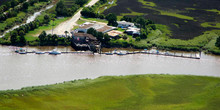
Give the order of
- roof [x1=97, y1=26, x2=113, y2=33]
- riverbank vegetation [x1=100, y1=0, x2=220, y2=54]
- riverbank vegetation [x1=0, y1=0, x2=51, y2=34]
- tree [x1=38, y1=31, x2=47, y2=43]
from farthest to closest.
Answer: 1. riverbank vegetation [x1=0, y1=0, x2=51, y2=34]
2. roof [x1=97, y1=26, x2=113, y2=33]
3. riverbank vegetation [x1=100, y1=0, x2=220, y2=54]
4. tree [x1=38, y1=31, x2=47, y2=43]

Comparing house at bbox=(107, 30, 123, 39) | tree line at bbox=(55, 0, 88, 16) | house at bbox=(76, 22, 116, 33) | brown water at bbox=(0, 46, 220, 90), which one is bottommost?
brown water at bbox=(0, 46, 220, 90)

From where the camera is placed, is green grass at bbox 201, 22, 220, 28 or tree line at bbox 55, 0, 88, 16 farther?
tree line at bbox 55, 0, 88, 16

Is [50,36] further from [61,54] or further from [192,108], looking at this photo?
[192,108]

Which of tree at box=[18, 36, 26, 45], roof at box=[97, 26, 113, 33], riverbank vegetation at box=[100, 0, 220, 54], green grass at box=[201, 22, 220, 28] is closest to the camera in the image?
tree at box=[18, 36, 26, 45]

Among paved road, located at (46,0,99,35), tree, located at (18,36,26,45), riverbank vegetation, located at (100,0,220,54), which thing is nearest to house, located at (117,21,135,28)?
riverbank vegetation, located at (100,0,220,54)

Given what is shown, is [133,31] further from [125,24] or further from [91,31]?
[91,31]

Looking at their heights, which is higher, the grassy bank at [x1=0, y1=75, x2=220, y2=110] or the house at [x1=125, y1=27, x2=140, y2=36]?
the house at [x1=125, y1=27, x2=140, y2=36]

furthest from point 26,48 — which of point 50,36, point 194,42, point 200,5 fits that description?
point 200,5

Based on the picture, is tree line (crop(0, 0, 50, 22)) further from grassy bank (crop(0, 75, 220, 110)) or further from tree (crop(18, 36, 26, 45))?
grassy bank (crop(0, 75, 220, 110))

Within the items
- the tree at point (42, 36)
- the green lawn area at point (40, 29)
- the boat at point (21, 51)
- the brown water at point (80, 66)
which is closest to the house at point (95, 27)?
the green lawn area at point (40, 29)
